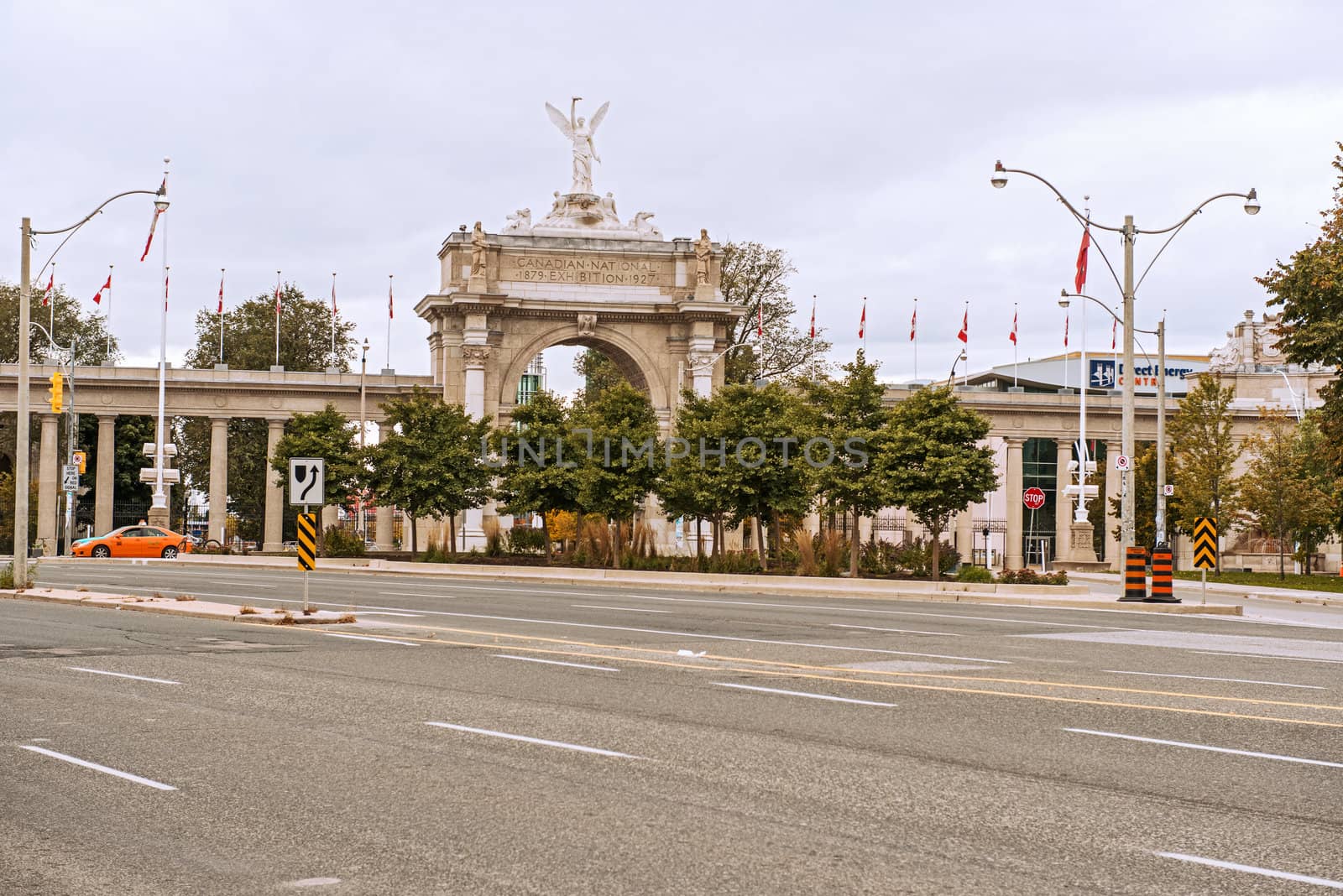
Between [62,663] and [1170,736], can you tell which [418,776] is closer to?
[1170,736]

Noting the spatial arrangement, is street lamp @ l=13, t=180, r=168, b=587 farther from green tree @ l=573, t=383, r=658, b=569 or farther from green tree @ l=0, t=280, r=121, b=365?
green tree @ l=0, t=280, r=121, b=365

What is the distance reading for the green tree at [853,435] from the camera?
43.0 m

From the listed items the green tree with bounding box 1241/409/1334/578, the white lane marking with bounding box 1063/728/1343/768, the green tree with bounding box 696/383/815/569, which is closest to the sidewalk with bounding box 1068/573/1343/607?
the green tree with bounding box 1241/409/1334/578

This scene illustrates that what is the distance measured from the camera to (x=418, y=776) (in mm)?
9844

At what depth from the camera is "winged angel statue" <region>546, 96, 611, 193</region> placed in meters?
72.1

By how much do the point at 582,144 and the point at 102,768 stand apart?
64588 mm

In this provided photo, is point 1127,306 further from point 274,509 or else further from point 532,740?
point 274,509

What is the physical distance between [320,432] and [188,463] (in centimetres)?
3826

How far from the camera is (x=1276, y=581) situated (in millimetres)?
53062

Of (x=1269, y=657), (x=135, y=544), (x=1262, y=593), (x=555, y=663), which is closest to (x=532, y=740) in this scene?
(x=555, y=663)

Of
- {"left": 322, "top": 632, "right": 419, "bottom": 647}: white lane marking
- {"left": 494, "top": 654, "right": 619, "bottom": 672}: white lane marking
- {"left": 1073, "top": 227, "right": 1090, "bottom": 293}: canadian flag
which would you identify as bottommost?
{"left": 322, "top": 632, "right": 419, "bottom": 647}: white lane marking

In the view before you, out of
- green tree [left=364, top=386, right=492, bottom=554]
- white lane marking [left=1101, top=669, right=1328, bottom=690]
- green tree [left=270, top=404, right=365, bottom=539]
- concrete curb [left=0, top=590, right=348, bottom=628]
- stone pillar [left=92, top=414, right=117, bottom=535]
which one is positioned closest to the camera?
white lane marking [left=1101, top=669, right=1328, bottom=690]

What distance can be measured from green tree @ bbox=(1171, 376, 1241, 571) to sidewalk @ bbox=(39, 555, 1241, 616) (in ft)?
55.0

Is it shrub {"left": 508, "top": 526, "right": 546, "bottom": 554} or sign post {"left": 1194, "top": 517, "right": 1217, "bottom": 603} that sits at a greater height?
sign post {"left": 1194, "top": 517, "right": 1217, "bottom": 603}
